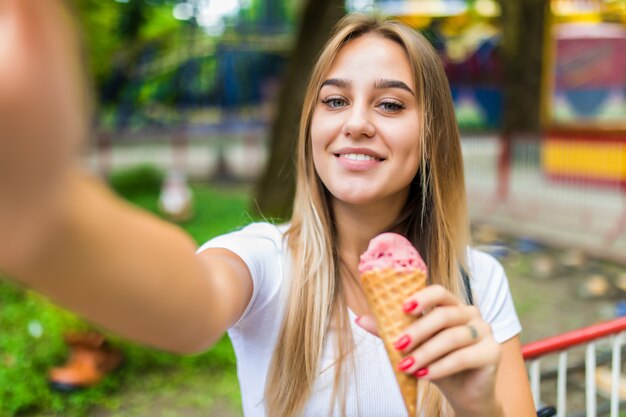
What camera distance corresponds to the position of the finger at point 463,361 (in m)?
0.98

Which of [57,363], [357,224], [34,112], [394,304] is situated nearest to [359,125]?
[357,224]

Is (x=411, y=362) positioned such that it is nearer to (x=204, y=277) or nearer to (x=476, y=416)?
(x=476, y=416)

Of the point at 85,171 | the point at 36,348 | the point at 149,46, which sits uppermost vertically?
the point at 85,171

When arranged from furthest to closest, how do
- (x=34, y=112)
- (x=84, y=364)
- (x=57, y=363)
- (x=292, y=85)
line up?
(x=292, y=85)
(x=57, y=363)
(x=84, y=364)
(x=34, y=112)

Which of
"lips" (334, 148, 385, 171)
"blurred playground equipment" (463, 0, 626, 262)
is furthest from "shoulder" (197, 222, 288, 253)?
"blurred playground equipment" (463, 0, 626, 262)

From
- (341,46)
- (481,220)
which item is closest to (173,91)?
(481,220)

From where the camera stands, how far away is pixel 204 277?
0.94 meters

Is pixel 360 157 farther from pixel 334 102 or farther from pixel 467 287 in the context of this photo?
pixel 467 287

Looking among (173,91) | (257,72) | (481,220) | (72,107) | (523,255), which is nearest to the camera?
(72,107)

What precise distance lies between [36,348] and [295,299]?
360 cm

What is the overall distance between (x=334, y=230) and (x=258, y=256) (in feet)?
0.90

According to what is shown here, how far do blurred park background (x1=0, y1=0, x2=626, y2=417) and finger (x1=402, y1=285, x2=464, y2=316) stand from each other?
50 centimetres

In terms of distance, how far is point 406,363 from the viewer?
98 centimetres

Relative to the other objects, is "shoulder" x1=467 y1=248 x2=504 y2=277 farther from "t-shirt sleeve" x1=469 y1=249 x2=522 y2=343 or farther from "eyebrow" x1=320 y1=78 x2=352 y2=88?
"eyebrow" x1=320 y1=78 x2=352 y2=88
